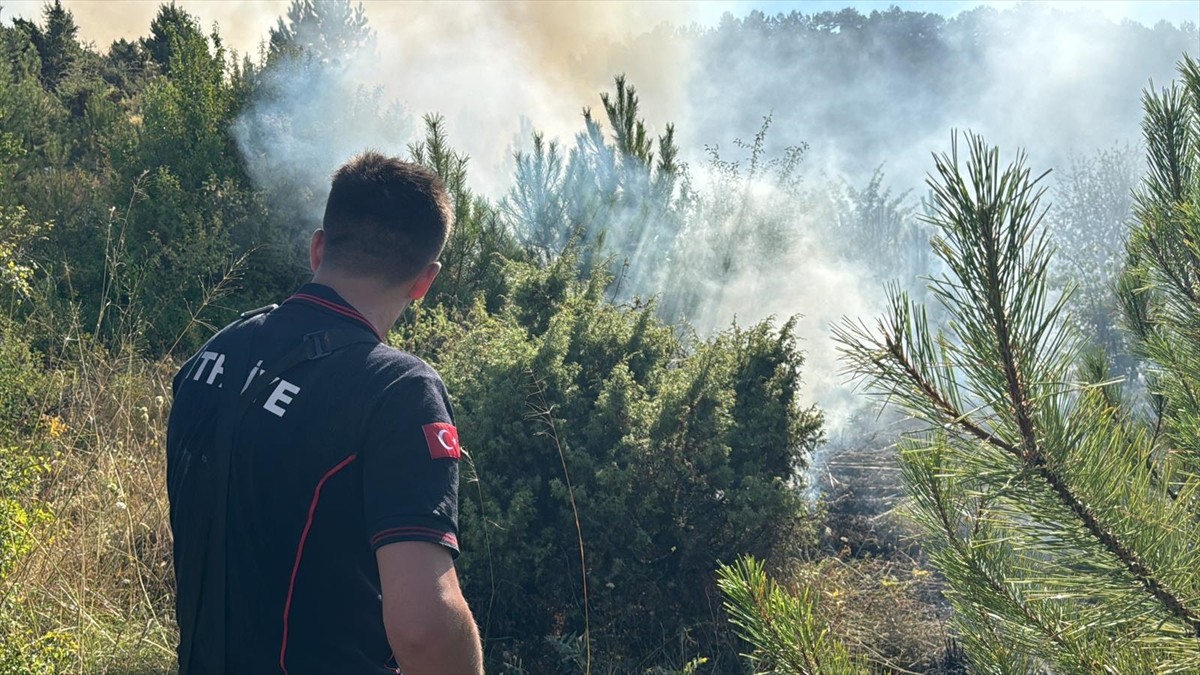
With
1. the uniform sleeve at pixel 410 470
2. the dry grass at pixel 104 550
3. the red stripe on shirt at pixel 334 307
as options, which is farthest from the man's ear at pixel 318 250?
the dry grass at pixel 104 550

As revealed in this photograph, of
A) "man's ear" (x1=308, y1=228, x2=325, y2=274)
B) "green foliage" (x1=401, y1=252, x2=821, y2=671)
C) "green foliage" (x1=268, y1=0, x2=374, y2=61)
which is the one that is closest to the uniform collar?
"man's ear" (x1=308, y1=228, x2=325, y2=274)

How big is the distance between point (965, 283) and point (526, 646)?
339 cm

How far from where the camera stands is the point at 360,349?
1.87 metres

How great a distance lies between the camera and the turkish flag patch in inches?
69.9

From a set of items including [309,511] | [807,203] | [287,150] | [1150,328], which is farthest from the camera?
[807,203]

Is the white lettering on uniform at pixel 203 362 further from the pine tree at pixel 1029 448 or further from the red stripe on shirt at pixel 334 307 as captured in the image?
the pine tree at pixel 1029 448

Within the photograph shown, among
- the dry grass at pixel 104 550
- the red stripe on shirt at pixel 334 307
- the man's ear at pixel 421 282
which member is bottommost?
the dry grass at pixel 104 550

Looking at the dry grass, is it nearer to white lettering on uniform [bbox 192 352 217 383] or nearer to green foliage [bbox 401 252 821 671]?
green foliage [bbox 401 252 821 671]

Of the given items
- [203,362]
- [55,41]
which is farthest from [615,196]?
[55,41]

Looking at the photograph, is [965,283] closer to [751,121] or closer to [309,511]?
[309,511]

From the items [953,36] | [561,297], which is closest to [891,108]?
[953,36]

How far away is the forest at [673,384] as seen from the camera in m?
1.52

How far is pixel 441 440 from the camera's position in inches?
70.6

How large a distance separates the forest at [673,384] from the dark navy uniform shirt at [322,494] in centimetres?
73
